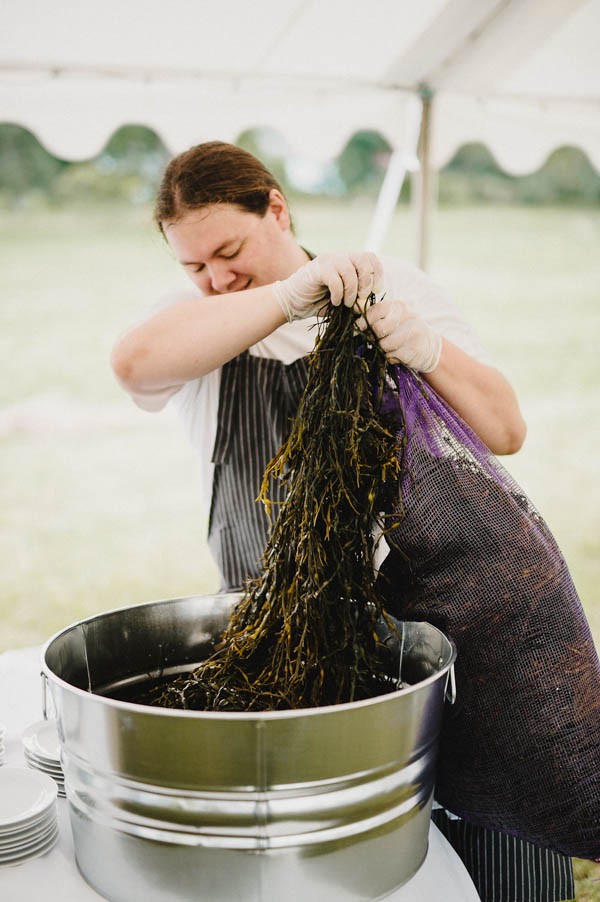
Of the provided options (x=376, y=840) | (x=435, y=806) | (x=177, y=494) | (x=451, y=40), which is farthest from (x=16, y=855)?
(x=177, y=494)

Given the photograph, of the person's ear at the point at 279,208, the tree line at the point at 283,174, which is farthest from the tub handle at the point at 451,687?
the tree line at the point at 283,174

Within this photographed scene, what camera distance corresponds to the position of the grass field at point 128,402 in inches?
246

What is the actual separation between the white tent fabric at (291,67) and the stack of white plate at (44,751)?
6.55ft

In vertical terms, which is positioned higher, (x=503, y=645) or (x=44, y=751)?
(x=503, y=645)

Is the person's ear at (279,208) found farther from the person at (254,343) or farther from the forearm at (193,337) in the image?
the forearm at (193,337)

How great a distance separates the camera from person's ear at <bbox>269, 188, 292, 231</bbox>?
1.75m

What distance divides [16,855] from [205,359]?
84 cm

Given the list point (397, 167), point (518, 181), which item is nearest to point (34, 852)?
point (397, 167)

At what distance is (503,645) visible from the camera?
4.00 feet

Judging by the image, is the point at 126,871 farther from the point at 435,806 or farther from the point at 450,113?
the point at 450,113

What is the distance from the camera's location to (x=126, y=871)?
40.8 inches

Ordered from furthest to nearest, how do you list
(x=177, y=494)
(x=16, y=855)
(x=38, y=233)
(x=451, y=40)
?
(x=38, y=233) < (x=177, y=494) < (x=451, y=40) < (x=16, y=855)

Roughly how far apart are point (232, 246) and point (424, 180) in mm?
1964

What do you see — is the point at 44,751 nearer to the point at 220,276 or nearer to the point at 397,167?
the point at 220,276
